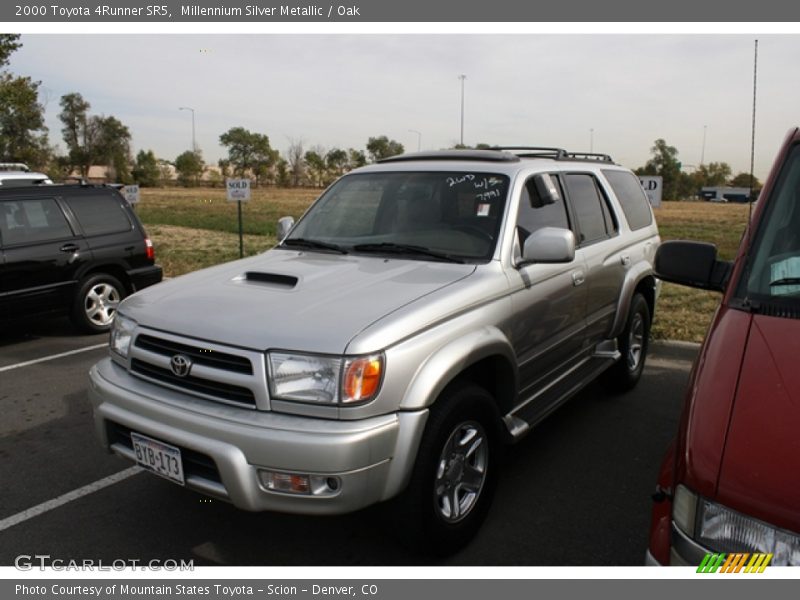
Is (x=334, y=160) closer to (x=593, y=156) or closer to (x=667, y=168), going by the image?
(x=667, y=168)

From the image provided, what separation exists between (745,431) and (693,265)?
120cm

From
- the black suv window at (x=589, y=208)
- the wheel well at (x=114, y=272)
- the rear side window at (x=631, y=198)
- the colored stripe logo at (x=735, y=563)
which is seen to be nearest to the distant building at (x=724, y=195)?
the rear side window at (x=631, y=198)

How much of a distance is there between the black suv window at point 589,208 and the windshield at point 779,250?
69.5 inches

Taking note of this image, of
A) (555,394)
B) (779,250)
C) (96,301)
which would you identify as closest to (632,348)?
(555,394)

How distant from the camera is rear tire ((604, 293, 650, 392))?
5.17m

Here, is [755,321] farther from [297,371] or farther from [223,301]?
[223,301]

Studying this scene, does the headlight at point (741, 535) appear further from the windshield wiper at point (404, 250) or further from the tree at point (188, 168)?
the tree at point (188, 168)

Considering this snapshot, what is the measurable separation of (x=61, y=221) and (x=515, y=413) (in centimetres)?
604

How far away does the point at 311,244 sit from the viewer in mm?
4051

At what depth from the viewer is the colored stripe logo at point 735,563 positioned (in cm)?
169

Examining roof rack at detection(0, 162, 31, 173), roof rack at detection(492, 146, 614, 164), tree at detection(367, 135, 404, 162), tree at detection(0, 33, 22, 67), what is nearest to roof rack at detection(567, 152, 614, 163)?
roof rack at detection(492, 146, 614, 164)

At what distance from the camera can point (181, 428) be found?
2.70m

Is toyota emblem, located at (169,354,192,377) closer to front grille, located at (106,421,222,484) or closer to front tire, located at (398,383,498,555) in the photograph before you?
front grille, located at (106,421,222,484)

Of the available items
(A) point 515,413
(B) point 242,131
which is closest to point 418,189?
(A) point 515,413
